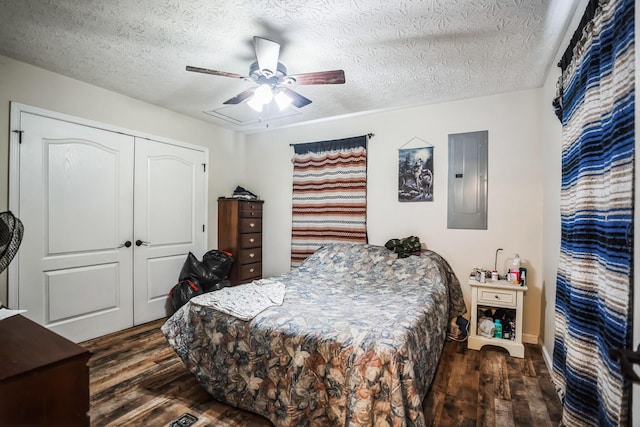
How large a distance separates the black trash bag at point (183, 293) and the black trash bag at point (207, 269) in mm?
88

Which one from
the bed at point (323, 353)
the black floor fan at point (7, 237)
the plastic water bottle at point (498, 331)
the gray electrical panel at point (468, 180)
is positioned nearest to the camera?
the black floor fan at point (7, 237)

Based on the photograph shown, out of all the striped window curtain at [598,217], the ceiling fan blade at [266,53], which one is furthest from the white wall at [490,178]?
the ceiling fan blade at [266,53]

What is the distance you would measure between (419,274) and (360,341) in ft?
4.70

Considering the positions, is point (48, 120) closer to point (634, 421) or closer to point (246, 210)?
point (246, 210)

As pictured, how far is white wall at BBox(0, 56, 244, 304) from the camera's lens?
238 cm

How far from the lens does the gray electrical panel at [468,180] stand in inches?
118

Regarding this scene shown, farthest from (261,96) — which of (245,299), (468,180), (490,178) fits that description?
(490,178)

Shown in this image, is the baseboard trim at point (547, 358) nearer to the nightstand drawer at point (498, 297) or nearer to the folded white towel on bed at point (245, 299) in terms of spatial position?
the nightstand drawer at point (498, 297)

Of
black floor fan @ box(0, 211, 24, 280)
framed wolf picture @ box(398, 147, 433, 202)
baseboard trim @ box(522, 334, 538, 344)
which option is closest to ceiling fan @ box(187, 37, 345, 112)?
black floor fan @ box(0, 211, 24, 280)

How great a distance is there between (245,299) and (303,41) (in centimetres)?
183

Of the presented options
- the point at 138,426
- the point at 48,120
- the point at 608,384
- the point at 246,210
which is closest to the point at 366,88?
the point at 246,210

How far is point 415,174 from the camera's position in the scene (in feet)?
10.9

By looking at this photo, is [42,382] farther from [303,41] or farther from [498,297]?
[498,297]

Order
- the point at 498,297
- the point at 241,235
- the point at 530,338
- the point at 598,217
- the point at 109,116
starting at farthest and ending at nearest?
the point at 241,235 < the point at 109,116 < the point at 530,338 < the point at 498,297 < the point at 598,217
